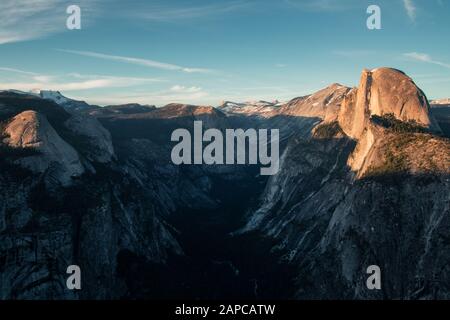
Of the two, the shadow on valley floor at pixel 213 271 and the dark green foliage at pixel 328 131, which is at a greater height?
the dark green foliage at pixel 328 131

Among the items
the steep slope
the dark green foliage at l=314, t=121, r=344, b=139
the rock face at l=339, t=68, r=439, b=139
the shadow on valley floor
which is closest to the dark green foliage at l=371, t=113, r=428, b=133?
the steep slope

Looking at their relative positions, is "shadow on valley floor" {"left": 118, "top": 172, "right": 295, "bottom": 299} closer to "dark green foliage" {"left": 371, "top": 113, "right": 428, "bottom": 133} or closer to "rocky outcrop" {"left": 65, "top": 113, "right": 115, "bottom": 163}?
"rocky outcrop" {"left": 65, "top": 113, "right": 115, "bottom": 163}

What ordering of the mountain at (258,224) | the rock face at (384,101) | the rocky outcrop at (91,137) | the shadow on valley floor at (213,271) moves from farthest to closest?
the rock face at (384,101) < the rocky outcrop at (91,137) < the shadow on valley floor at (213,271) < the mountain at (258,224)

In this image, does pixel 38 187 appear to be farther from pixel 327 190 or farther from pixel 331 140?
pixel 331 140

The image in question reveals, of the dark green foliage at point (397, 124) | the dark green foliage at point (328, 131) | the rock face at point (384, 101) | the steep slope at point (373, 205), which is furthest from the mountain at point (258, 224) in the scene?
the dark green foliage at point (328, 131)

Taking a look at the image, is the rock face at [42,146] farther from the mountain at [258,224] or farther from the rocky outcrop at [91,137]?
the rocky outcrop at [91,137]
